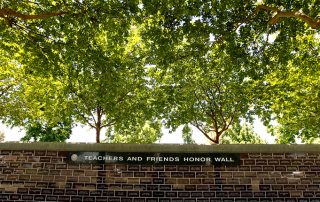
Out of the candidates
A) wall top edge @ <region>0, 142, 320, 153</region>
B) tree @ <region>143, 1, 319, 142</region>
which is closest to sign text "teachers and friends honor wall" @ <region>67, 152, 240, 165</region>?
wall top edge @ <region>0, 142, 320, 153</region>

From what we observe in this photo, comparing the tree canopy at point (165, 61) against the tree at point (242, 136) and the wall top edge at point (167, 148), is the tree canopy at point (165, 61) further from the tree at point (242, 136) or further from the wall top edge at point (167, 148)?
the tree at point (242, 136)

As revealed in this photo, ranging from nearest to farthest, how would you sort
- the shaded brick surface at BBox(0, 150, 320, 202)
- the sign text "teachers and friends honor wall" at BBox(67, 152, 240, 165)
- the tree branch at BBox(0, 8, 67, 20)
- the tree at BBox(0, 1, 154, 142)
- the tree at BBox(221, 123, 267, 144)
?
the shaded brick surface at BBox(0, 150, 320, 202), the sign text "teachers and friends honor wall" at BBox(67, 152, 240, 165), the tree branch at BBox(0, 8, 67, 20), the tree at BBox(0, 1, 154, 142), the tree at BBox(221, 123, 267, 144)

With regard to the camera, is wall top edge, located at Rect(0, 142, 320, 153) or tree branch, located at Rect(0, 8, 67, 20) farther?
tree branch, located at Rect(0, 8, 67, 20)

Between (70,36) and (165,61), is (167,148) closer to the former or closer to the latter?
(165,61)

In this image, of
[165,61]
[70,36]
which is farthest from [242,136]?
[70,36]

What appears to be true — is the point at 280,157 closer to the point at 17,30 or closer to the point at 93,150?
the point at 93,150

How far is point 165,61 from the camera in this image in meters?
11.2

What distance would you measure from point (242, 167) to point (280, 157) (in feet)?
3.56

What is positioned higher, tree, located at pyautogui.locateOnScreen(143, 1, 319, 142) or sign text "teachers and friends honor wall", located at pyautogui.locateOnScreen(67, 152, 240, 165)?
tree, located at pyautogui.locateOnScreen(143, 1, 319, 142)

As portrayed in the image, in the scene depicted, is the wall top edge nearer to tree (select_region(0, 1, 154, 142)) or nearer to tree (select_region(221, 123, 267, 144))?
tree (select_region(0, 1, 154, 142))

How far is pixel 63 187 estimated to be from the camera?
7625mm

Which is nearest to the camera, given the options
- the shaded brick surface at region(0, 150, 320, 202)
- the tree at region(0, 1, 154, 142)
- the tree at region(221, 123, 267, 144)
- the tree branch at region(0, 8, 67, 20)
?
the shaded brick surface at region(0, 150, 320, 202)

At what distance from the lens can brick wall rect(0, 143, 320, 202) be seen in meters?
7.55

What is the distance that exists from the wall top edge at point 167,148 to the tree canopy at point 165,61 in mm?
3712
